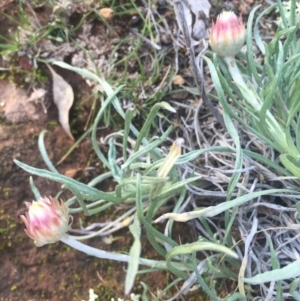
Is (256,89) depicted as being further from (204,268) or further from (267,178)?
(204,268)

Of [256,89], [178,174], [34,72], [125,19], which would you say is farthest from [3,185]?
[256,89]

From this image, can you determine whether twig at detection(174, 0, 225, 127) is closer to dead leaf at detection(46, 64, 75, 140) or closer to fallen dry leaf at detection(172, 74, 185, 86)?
fallen dry leaf at detection(172, 74, 185, 86)

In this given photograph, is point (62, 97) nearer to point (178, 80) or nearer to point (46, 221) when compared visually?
point (178, 80)

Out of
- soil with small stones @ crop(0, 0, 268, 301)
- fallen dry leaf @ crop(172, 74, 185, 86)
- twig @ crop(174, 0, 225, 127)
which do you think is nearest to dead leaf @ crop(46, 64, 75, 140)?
soil with small stones @ crop(0, 0, 268, 301)

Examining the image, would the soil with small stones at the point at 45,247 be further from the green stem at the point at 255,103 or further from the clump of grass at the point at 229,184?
the green stem at the point at 255,103

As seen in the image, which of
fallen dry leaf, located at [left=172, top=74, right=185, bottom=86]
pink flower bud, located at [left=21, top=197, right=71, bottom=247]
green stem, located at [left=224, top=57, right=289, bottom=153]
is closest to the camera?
pink flower bud, located at [left=21, top=197, right=71, bottom=247]
